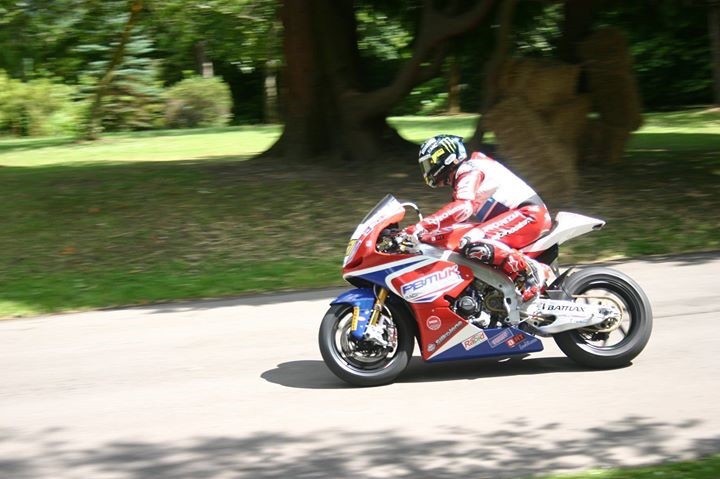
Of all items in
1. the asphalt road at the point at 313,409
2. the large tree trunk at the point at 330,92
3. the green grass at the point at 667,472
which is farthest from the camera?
the large tree trunk at the point at 330,92

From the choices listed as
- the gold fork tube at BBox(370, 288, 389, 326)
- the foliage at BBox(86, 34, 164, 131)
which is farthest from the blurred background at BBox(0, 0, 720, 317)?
the foliage at BBox(86, 34, 164, 131)

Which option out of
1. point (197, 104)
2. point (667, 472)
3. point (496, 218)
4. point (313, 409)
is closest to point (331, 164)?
point (496, 218)

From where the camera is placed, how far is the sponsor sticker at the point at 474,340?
313 inches

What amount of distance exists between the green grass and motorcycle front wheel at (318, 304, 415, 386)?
2296 millimetres

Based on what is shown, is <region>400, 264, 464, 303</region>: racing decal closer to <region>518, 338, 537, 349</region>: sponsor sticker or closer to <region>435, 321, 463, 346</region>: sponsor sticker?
<region>435, 321, 463, 346</region>: sponsor sticker

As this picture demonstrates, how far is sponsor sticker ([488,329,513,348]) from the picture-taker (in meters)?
7.96

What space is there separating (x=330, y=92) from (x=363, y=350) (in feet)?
37.8

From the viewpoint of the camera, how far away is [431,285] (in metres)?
7.91

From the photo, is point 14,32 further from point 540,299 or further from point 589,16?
point 540,299

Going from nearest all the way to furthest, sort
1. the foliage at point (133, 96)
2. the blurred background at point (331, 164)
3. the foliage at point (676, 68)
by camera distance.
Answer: the blurred background at point (331, 164) < the foliage at point (676, 68) < the foliage at point (133, 96)

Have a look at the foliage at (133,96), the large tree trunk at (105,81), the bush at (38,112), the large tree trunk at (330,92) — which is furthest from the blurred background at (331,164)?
the foliage at (133,96)

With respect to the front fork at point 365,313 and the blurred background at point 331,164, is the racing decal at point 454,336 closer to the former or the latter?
the front fork at point 365,313

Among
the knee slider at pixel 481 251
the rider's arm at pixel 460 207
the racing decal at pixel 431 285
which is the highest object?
the rider's arm at pixel 460 207

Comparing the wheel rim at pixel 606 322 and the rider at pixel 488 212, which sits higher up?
the rider at pixel 488 212
